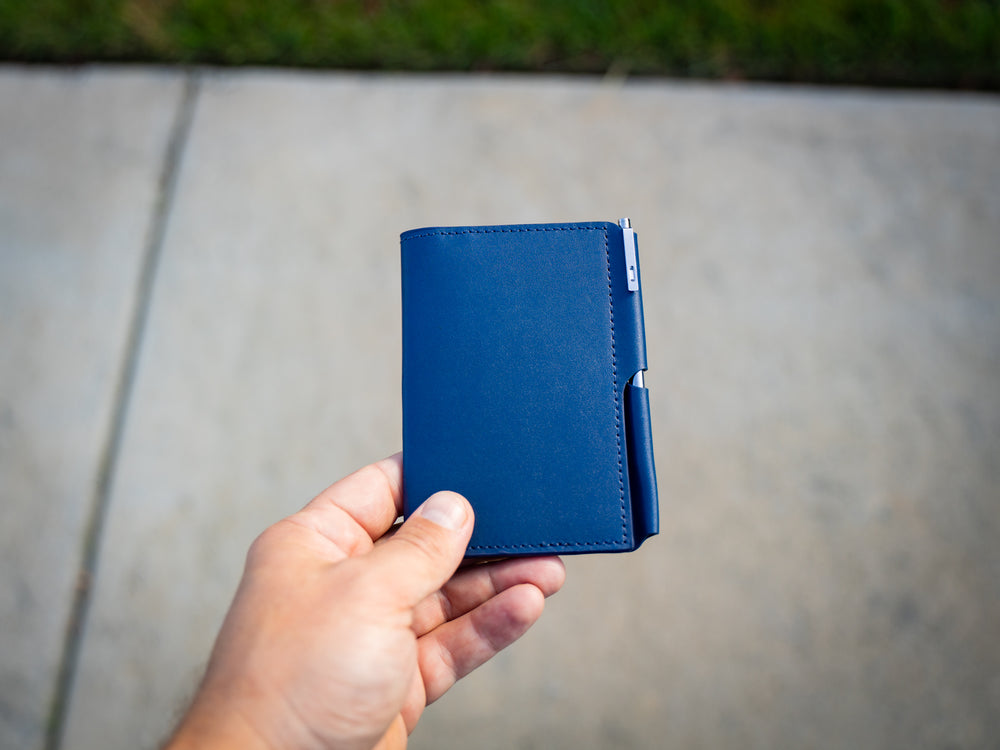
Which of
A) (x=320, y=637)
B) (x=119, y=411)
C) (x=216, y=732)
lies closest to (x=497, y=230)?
(x=320, y=637)

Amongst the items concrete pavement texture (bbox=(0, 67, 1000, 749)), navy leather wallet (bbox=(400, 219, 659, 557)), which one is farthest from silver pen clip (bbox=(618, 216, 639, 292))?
concrete pavement texture (bbox=(0, 67, 1000, 749))

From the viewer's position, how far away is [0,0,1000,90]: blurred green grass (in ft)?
7.67

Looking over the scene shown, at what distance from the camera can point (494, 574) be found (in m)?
1.30

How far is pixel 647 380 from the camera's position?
76.8 inches

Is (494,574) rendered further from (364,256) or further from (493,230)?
(364,256)

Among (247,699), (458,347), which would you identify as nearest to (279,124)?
(458,347)

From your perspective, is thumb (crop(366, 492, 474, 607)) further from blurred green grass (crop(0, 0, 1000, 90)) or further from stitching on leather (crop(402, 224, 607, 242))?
blurred green grass (crop(0, 0, 1000, 90))

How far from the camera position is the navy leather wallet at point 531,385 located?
116cm

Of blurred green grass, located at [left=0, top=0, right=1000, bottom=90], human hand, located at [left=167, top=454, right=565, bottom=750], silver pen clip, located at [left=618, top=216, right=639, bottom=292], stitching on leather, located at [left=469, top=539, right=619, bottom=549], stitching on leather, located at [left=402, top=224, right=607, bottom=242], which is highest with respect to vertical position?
blurred green grass, located at [left=0, top=0, right=1000, bottom=90]

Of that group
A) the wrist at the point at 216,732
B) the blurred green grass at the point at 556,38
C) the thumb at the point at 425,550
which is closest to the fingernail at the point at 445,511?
the thumb at the point at 425,550

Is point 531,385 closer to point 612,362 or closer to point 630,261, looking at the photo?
point 612,362

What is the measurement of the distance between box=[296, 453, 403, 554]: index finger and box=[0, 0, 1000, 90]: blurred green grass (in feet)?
5.14

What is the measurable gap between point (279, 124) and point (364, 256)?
54 centimetres

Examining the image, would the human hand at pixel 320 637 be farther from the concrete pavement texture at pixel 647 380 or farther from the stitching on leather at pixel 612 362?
the concrete pavement texture at pixel 647 380
